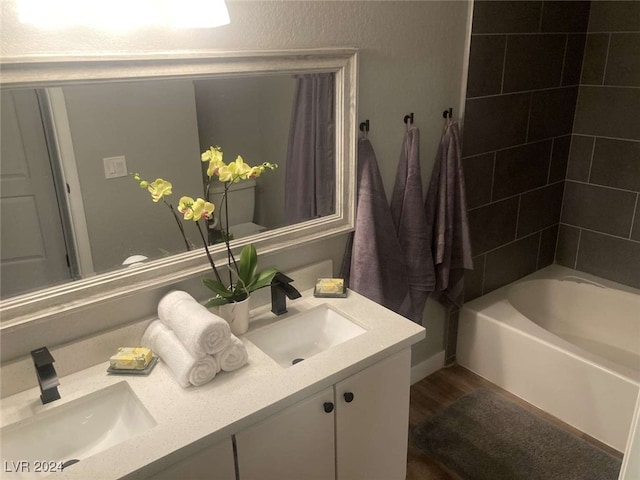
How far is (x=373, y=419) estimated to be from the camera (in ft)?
5.47

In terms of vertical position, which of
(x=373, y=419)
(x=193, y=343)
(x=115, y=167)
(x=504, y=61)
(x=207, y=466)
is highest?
(x=504, y=61)

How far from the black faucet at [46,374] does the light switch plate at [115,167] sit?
49cm

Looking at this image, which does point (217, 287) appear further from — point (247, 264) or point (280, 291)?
point (280, 291)

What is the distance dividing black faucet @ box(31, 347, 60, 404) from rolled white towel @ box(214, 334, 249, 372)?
40cm

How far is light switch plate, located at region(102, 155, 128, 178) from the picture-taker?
4.77ft

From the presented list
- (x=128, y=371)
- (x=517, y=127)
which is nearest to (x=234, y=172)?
(x=128, y=371)

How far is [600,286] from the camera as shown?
282cm

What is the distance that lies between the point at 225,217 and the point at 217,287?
0.24 m

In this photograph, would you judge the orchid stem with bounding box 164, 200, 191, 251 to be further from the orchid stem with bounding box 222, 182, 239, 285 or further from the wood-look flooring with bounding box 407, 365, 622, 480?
the wood-look flooring with bounding box 407, 365, 622, 480

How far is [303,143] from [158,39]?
0.61m

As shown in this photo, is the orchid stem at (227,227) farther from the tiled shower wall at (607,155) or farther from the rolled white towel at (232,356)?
the tiled shower wall at (607,155)

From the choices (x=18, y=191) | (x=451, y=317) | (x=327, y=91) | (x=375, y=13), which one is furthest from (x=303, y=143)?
(x=451, y=317)

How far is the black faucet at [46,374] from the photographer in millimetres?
1310

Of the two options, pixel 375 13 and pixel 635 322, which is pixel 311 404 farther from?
pixel 635 322
